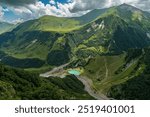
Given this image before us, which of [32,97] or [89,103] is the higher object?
[32,97]

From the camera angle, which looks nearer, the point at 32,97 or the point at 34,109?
the point at 34,109

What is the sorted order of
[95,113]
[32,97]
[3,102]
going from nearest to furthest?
[95,113] → [3,102] → [32,97]

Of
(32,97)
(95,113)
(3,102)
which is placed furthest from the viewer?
(32,97)

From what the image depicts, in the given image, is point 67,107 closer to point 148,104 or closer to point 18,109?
point 18,109

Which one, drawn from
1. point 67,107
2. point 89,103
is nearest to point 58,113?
point 67,107

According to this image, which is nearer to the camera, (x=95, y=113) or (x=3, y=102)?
(x=95, y=113)

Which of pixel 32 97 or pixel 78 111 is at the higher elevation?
pixel 32 97

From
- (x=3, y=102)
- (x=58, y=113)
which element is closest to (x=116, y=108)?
(x=58, y=113)

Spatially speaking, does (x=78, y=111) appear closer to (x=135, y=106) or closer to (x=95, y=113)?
(x=95, y=113)

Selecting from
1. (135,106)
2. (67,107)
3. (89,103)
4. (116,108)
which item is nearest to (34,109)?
(67,107)
